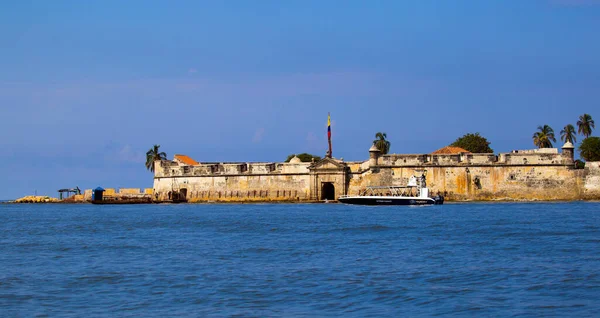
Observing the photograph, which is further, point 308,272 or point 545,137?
point 545,137

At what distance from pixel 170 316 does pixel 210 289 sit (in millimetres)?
2486

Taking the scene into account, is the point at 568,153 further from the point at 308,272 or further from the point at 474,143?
the point at 308,272

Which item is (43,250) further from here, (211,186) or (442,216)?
(211,186)

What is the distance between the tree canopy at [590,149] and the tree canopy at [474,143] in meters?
8.62

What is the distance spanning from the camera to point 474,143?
75.7 metres

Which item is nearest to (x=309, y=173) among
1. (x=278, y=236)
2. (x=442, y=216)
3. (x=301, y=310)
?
(x=442, y=216)

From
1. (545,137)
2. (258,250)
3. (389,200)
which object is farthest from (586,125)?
(258,250)

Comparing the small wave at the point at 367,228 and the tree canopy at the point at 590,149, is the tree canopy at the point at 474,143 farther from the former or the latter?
the small wave at the point at 367,228

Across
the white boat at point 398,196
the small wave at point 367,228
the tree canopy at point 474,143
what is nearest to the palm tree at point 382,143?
the tree canopy at point 474,143

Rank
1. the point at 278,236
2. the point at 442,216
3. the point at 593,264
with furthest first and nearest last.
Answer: the point at 442,216
the point at 278,236
the point at 593,264

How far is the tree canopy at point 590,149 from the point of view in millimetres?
67625

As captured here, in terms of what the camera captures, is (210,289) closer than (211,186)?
Yes

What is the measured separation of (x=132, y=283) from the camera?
1633 cm

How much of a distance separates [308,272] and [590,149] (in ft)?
183
